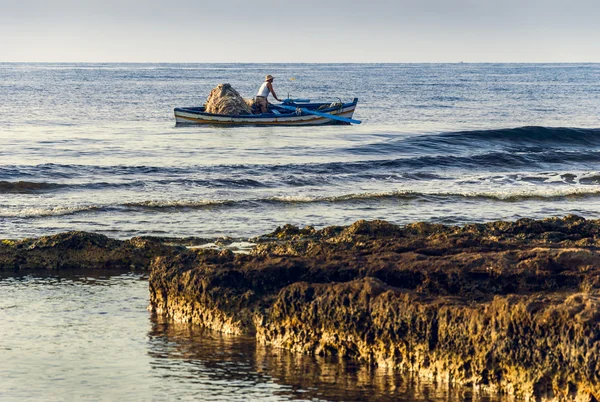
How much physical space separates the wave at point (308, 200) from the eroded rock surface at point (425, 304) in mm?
7617

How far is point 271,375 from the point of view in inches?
258

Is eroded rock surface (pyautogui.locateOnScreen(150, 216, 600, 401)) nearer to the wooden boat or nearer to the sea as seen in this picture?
the sea

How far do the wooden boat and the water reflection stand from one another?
2650cm

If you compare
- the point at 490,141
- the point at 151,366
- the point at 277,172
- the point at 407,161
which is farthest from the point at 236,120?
the point at 151,366

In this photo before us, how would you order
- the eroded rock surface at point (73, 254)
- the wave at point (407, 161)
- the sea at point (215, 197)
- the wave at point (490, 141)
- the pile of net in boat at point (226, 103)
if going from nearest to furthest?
the sea at point (215, 197), the eroded rock surface at point (73, 254), the wave at point (407, 161), the wave at point (490, 141), the pile of net in boat at point (226, 103)

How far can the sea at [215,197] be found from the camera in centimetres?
648

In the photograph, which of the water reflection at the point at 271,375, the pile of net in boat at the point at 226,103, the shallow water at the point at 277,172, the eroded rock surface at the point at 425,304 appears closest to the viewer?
the eroded rock surface at the point at 425,304

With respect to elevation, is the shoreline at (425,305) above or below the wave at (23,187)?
above

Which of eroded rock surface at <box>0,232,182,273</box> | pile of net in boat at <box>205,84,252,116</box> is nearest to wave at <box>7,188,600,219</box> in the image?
eroded rock surface at <box>0,232,182,273</box>

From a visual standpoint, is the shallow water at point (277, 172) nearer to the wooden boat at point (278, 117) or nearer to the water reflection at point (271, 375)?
the wooden boat at point (278, 117)

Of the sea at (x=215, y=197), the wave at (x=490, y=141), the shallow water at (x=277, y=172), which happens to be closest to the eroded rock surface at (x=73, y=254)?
the sea at (x=215, y=197)

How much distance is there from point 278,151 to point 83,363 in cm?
2023

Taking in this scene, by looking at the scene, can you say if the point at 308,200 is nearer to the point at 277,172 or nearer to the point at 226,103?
the point at 277,172

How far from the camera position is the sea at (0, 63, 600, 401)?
21.3ft
